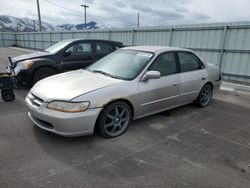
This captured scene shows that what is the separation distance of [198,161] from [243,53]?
21.8ft

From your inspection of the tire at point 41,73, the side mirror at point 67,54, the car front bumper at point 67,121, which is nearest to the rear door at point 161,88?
the car front bumper at point 67,121

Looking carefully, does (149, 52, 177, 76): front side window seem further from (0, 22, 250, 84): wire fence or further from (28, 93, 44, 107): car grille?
(0, 22, 250, 84): wire fence

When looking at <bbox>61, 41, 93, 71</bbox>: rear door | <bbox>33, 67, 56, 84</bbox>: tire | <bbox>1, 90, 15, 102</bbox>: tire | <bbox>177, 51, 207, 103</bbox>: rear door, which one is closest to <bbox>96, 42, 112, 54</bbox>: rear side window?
<bbox>61, 41, 93, 71</bbox>: rear door

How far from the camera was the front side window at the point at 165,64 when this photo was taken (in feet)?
14.0

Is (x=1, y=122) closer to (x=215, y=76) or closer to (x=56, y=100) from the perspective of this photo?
(x=56, y=100)

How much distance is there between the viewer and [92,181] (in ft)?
8.49

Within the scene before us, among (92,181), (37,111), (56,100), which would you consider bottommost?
(92,181)

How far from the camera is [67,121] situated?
3168 mm

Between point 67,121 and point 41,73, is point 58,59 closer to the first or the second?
point 41,73

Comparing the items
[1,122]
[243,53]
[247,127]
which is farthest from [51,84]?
[243,53]

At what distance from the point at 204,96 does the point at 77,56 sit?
14.2 ft

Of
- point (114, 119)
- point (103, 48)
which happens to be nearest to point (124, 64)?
point (114, 119)

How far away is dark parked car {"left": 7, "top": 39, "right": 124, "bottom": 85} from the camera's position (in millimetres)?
6566

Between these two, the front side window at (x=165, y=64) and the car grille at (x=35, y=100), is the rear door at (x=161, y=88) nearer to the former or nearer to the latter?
the front side window at (x=165, y=64)
